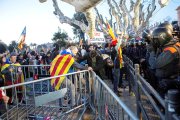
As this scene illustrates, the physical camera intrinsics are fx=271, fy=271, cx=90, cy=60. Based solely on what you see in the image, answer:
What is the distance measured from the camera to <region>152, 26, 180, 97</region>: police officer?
181 inches

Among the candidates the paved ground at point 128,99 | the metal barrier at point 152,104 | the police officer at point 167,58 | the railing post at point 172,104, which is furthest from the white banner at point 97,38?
the railing post at point 172,104

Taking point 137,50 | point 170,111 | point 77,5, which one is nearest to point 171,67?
point 170,111

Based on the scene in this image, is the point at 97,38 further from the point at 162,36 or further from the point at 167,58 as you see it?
the point at 167,58

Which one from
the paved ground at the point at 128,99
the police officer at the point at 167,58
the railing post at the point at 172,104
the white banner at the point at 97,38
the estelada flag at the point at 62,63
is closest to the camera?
the railing post at the point at 172,104

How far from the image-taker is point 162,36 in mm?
5082

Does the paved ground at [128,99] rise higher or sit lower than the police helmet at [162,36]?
lower

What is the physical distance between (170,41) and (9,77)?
461 cm

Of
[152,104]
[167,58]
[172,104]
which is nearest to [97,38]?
[167,58]

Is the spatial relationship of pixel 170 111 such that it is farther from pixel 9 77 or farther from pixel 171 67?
pixel 9 77

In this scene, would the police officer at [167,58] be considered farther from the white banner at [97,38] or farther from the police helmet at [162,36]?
the white banner at [97,38]

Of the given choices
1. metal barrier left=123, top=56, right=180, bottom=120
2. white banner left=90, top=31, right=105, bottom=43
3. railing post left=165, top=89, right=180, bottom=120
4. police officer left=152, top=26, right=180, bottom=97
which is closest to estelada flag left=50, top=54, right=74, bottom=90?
metal barrier left=123, top=56, right=180, bottom=120

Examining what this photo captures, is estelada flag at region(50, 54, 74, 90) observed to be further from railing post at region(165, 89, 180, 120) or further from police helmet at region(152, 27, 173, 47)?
railing post at region(165, 89, 180, 120)

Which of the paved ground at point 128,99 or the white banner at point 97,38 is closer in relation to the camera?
the paved ground at point 128,99

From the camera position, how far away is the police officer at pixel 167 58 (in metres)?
4.61
